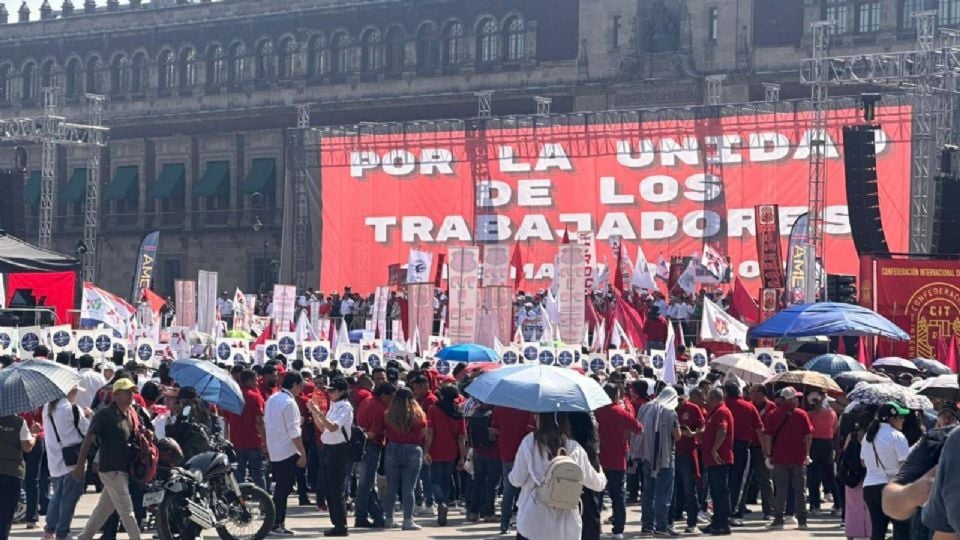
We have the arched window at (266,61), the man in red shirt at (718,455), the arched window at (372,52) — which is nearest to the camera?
the man in red shirt at (718,455)

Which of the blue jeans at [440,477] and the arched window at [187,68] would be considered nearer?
the blue jeans at [440,477]

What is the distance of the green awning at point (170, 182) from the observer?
234 feet

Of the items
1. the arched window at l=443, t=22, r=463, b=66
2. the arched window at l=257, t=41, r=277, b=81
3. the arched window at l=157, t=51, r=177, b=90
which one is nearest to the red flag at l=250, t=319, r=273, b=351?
the arched window at l=443, t=22, r=463, b=66

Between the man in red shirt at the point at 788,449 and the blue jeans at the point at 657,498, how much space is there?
1.15 meters

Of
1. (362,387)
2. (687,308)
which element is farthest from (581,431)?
(687,308)

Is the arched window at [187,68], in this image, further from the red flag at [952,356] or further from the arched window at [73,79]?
the red flag at [952,356]

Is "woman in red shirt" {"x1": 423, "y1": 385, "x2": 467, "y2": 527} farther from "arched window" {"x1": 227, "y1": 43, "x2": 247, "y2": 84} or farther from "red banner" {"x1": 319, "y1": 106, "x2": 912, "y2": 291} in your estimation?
"arched window" {"x1": 227, "y1": 43, "x2": 247, "y2": 84}

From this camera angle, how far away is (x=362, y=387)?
1953 cm

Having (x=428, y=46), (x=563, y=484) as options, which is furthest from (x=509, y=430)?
(x=428, y=46)

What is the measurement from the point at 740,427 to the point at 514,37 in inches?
1816

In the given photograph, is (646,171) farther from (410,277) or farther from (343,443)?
(343,443)

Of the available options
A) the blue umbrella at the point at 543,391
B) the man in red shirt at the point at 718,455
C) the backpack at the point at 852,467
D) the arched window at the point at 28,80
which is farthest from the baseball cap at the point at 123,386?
the arched window at the point at 28,80

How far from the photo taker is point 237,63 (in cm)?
7138

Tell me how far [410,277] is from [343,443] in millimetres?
16631
